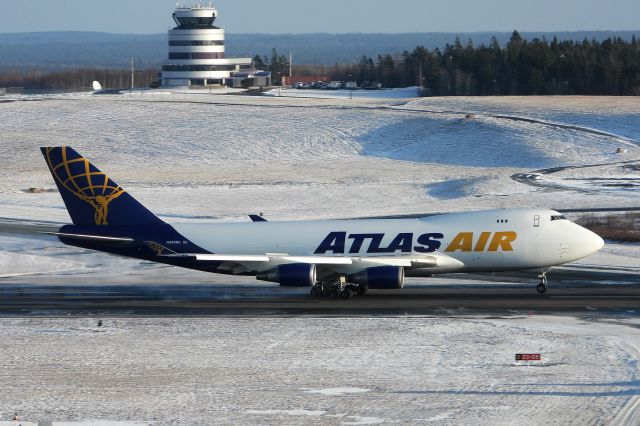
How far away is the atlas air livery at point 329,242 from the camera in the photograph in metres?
47.5

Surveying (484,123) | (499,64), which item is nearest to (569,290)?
(484,123)

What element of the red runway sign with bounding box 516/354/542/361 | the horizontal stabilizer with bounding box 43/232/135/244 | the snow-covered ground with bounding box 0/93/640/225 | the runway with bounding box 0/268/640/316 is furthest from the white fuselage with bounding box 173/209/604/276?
the snow-covered ground with bounding box 0/93/640/225

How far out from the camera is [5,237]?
67.6 m

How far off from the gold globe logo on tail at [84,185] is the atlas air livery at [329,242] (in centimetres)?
4

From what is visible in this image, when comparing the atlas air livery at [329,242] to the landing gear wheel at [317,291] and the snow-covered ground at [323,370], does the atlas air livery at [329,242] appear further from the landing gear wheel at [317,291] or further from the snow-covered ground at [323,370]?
the snow-covered ground at [323,370]

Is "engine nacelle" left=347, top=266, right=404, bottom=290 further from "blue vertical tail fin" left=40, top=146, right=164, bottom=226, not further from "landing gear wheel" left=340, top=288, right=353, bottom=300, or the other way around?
"blue vertical tail fin" left=40, top=146, right=164, bottom=226

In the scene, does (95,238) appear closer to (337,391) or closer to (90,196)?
(90,196)

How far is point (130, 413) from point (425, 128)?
4228 inches

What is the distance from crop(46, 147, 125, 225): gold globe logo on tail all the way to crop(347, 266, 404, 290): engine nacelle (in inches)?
455

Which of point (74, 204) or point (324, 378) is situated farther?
point (74, 204)

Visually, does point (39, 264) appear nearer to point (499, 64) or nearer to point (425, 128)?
point (425, 128)

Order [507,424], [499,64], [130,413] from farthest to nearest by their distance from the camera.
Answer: [499,64], [130,413], [507,424]

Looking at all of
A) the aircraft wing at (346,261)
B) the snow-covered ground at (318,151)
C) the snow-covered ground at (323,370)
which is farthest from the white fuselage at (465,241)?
the snow-covered ground at (318,151)

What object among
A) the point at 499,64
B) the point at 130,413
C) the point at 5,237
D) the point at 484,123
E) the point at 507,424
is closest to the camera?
the point at 507,424
